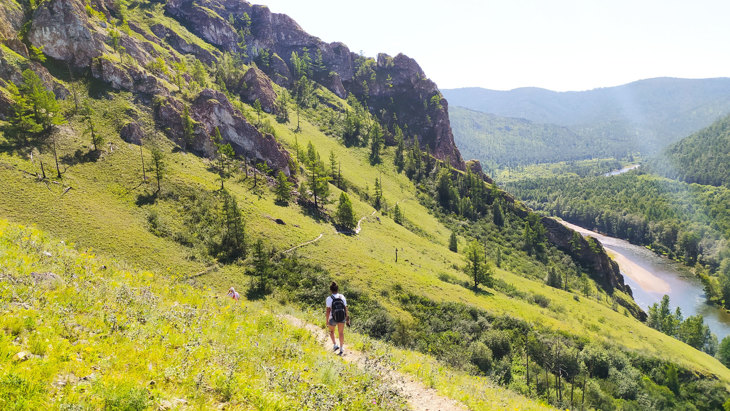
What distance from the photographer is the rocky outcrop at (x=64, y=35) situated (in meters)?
73.3

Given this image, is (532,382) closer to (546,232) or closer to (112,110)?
(112,110)

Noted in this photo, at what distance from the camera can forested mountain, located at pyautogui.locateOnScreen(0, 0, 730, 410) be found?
9.64 meters

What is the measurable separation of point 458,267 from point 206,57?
157 meters

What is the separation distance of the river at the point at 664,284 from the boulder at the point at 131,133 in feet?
572

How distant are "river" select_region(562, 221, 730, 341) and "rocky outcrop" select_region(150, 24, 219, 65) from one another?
222120 millimetres

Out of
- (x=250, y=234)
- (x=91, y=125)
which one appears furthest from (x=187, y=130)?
(x=250, y=234)

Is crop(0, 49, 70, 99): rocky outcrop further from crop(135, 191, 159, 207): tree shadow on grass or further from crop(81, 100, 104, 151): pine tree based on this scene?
crop(135, 191, 159, 207): tree shadow on grass

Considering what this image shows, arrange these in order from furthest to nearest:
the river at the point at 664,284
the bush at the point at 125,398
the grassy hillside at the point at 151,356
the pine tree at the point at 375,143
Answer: the pine tree at the point at 375,143, the river at the point at 664,284, the grassy hillside at the point at 151,356, the bush at the point at 125,398

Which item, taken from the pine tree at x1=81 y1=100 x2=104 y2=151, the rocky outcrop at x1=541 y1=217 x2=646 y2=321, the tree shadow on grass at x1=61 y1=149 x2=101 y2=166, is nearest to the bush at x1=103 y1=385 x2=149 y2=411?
the tree shadow on grass at x1=61 y1=149 x2=101 y2=166

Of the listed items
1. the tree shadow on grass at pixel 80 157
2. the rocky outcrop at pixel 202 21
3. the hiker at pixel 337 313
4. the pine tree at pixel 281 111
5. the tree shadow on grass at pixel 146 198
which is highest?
the rocky outcrop at pixel 202 21

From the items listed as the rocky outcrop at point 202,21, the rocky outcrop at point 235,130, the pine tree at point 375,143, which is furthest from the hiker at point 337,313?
the rocky outcrop at point 202,21

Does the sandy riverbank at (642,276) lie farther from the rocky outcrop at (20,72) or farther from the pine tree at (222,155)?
the rocky outcrop at (20,72)

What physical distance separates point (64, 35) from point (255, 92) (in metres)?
81.4

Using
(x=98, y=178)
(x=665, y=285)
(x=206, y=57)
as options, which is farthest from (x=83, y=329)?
(x=665, y=285)
